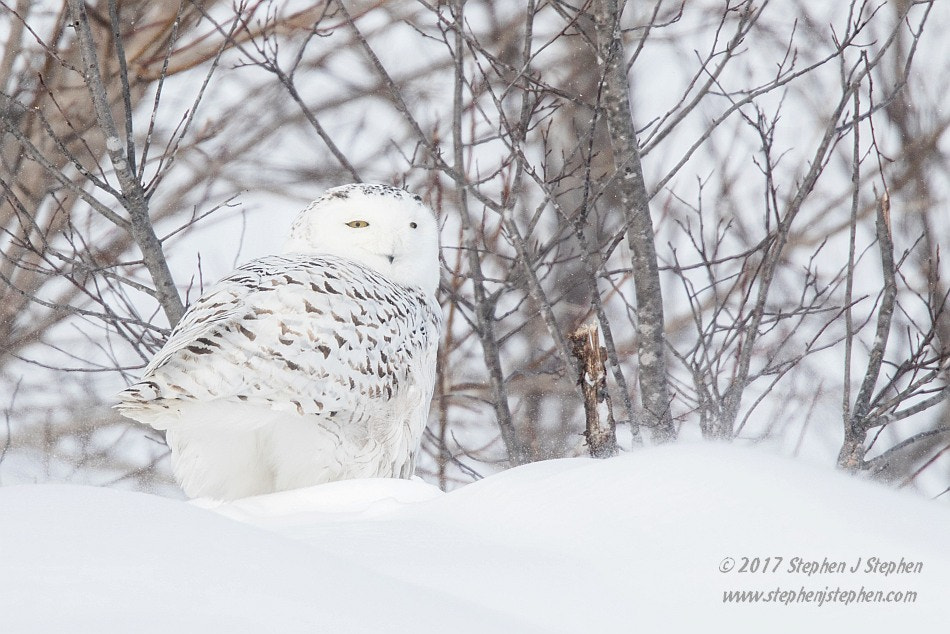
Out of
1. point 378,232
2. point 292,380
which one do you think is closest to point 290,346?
point 292,380

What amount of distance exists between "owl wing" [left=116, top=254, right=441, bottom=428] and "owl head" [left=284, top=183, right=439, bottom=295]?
0.30 metres

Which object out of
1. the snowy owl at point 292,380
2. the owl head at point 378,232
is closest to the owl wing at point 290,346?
the snowy owl at point 292,380

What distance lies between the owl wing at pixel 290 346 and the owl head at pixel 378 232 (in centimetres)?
30

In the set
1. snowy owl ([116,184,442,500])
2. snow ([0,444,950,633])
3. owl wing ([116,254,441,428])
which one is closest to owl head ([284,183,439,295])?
snowy owl ([116,184,442,500])

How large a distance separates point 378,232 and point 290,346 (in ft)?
2.89

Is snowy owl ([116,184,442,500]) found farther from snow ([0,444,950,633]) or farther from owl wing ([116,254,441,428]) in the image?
snow ([0,444,950,633])

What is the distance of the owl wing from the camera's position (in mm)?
2467

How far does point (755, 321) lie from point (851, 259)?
362 millimetres

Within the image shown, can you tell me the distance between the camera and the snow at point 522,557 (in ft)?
4.00

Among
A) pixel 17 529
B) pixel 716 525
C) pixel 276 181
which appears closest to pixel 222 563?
pixel 17 529

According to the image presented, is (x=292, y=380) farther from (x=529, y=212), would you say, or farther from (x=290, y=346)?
(x=529, y=212)

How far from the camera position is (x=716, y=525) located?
5.13ft

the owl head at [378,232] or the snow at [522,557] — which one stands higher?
the owl head at [378,232]

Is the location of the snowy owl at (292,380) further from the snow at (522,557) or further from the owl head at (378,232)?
the snow at (522,557)
